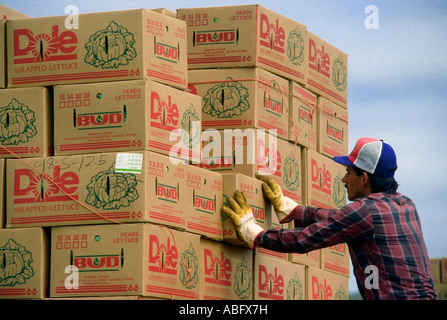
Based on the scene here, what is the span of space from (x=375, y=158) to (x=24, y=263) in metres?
2.26

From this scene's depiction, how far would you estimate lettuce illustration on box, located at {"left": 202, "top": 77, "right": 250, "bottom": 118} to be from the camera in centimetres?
615

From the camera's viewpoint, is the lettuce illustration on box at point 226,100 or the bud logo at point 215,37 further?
the bud logo at point 215,37

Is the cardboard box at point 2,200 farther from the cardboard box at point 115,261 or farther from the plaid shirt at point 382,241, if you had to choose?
the plaid shirt at point 382,241

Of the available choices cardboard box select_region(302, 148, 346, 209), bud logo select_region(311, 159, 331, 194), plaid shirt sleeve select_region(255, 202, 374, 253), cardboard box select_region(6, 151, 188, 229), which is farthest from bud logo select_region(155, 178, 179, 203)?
bud logo select_region(311, 159, 331, 194)

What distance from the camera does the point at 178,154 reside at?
18.4 feet

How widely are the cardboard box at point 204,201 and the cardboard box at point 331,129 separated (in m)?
1.32

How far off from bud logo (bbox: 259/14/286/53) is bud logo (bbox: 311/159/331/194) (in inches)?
37.2

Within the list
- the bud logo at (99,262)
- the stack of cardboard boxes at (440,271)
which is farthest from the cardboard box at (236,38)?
the stack of cardboard boxes at (440,271)

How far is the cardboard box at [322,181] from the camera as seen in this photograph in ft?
22.0

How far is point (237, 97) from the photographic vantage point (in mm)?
6172

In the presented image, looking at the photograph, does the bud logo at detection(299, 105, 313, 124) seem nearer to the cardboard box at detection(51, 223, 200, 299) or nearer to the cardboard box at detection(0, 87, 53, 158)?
the cardboard box at detection(51, 223, 200, 299)

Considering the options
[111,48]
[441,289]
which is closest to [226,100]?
[111,48]
